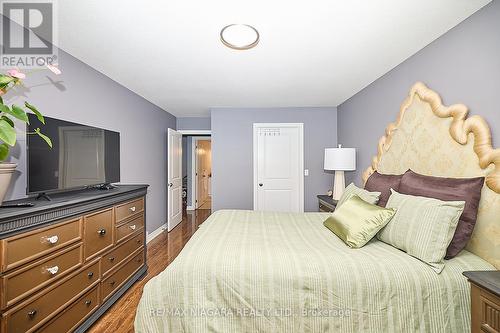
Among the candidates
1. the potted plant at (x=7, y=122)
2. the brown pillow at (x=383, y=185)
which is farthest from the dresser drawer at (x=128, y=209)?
the brown pillow at (x=383, y=185)

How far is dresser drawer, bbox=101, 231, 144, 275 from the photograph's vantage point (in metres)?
2.04

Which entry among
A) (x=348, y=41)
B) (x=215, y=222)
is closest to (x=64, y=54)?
(x=215, y=222)

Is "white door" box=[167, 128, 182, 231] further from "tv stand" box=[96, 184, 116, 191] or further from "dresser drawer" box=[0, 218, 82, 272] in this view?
"dresser drawer" box=[0, 218, 82, 272]

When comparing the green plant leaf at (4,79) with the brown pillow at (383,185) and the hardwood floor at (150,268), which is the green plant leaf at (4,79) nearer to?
the hardwood floor at (150,268)

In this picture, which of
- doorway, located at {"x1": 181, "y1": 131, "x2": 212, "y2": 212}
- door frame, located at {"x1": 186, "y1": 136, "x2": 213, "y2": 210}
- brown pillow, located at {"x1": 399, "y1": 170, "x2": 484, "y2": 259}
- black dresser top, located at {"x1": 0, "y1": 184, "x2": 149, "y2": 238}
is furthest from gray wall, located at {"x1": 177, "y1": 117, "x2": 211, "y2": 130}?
brown pillow, located at {"x1": 399, "y1": 170, "x2": 484, "y2": 259}

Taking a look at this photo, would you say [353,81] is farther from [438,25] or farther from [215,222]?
[215,222]

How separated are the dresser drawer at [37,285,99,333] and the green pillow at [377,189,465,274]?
95.1 inches

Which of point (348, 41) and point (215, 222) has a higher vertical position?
point (348, 41)

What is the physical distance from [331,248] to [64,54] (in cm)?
303

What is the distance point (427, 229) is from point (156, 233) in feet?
13.6

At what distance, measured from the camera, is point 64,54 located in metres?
2.22

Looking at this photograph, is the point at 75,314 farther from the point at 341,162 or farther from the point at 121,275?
the point at 341,162

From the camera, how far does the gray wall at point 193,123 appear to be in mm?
5230

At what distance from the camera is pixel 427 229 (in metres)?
1.39
